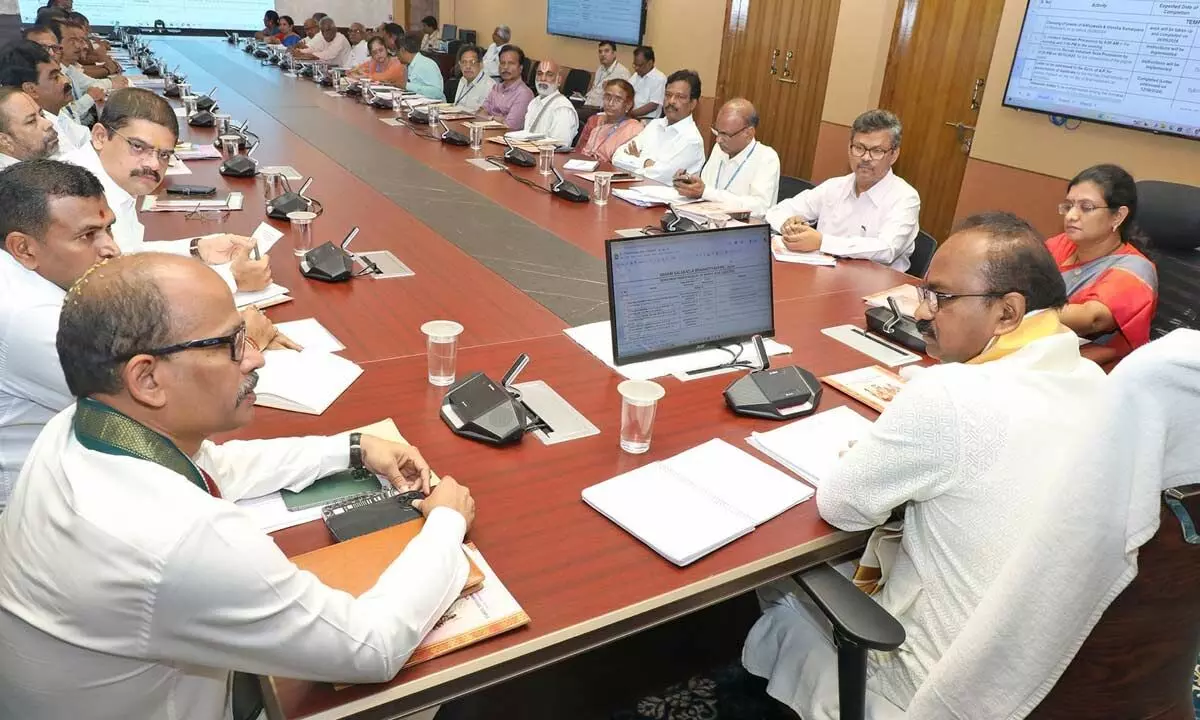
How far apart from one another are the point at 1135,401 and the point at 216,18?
497 inches

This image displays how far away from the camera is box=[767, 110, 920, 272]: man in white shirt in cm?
289

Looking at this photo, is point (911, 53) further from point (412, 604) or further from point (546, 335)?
point (412, 604)

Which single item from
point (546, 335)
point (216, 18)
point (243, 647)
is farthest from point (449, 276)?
point (216, 18)

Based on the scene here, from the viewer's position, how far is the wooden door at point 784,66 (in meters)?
5.76

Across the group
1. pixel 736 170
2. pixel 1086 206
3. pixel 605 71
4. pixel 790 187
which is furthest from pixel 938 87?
pixel 605 71

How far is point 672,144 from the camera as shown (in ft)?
14.0

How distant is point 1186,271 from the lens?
246 cm

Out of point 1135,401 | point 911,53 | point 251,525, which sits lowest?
point 251,525

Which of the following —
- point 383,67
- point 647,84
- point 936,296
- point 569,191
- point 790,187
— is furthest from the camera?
point 383,67

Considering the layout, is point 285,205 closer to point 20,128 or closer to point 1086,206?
point 20,128

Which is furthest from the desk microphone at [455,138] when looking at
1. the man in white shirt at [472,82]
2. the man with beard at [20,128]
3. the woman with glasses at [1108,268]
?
the woman with glasses at [1108,268]

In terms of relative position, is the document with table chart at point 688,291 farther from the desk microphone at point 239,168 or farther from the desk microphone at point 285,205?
the desk microphone at point 239,168

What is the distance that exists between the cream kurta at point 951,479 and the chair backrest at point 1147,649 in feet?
0.59

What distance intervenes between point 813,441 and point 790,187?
2.43 meters
